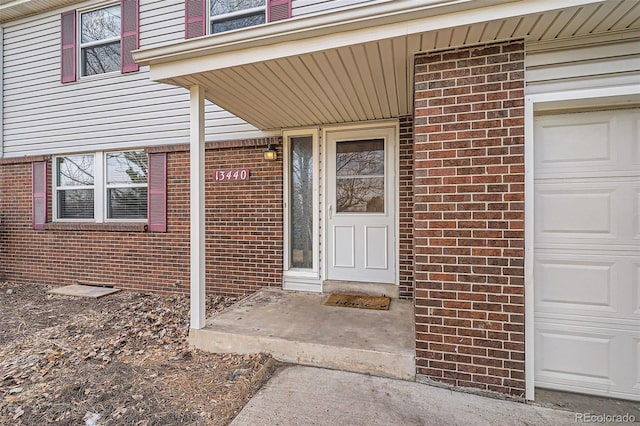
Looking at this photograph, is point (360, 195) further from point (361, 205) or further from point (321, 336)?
point (321, 336)

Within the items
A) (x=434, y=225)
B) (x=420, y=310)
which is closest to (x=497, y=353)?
(x=420, y=310)

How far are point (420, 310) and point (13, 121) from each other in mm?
7737

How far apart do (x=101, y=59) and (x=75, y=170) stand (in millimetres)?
2012

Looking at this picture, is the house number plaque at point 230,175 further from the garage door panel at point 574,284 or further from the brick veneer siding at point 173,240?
the garage door panel at point 574,284

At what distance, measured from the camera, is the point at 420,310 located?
225 centimetres

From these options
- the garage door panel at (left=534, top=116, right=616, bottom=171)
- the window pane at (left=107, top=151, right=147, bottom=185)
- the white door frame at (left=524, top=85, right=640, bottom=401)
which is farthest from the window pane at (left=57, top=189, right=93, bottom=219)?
the garage door panel at (left=534, top=116, right=616, bottom=171)

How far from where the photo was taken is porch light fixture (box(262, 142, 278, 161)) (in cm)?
415

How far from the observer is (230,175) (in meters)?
4.39

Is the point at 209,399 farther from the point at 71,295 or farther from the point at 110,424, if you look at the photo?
the point at 71,295

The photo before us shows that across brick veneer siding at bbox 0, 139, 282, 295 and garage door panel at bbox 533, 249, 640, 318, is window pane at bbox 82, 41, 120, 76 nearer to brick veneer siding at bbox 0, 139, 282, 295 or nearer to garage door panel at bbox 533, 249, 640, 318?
brick veneer siding at bbox 0, 139, 282, 295

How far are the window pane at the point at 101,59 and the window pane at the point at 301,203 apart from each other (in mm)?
3613

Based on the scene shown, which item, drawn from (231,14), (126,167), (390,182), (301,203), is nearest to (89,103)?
(126,167)

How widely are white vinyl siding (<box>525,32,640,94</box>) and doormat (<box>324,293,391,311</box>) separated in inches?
98.0

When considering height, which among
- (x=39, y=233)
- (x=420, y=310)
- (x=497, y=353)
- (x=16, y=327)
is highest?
(x=39, y=233)
